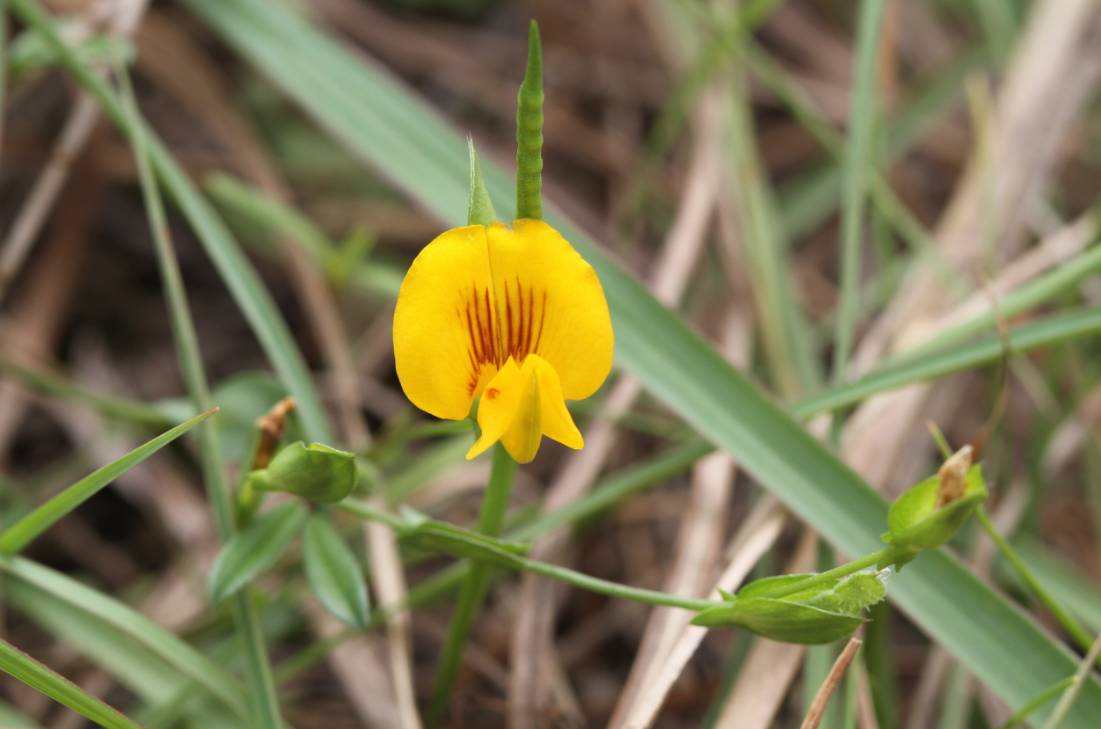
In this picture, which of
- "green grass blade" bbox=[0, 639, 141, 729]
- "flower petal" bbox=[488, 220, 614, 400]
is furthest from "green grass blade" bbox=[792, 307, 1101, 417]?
"green grass blade" bbox=[0, 639, 141, 729]

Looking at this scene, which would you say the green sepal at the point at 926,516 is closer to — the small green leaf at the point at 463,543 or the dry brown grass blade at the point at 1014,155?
the small green leaf at the point at 463,543

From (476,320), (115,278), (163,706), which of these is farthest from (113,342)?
(476,320)

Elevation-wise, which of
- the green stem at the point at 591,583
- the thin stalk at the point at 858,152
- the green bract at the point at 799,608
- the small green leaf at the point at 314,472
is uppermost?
the thin stalk at the point at 858,152

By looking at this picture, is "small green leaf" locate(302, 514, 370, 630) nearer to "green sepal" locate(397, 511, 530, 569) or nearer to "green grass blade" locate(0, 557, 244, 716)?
"green sepal" locate(397, 511, 530, 569)

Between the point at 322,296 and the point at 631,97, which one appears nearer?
the point at 322,296

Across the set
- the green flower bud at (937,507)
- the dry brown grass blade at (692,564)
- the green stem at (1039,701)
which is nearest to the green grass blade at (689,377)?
the green stem at (1039,701)

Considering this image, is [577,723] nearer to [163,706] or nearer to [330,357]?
[163,706]
